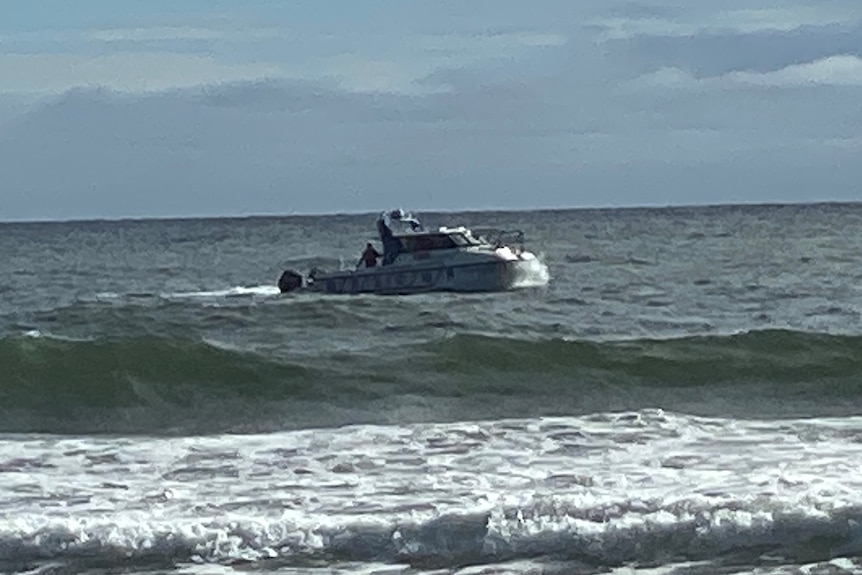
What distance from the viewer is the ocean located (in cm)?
1173

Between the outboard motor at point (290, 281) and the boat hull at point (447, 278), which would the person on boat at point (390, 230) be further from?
the outboard motor at point (290, 281)

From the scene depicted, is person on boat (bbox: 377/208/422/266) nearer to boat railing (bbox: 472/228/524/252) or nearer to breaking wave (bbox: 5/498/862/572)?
boat railing (bbox: 472/228/524/252)

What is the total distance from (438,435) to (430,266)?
27591mm

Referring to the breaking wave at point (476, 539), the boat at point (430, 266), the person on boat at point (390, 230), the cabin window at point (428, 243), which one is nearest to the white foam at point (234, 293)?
the boat at point (430, 266)

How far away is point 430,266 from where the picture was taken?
143 feet

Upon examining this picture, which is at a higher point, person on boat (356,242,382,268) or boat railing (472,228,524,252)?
boat railing (472,228,524,252)

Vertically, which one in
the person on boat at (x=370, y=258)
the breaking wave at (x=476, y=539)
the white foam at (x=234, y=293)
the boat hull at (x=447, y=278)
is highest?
the person on boat at (x=370, y=258)

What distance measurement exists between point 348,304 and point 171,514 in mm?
27495

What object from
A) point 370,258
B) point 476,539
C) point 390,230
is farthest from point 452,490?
point 370,258

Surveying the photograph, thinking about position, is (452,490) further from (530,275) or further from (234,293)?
(234,293)

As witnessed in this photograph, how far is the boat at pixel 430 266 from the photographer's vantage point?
4347 cm

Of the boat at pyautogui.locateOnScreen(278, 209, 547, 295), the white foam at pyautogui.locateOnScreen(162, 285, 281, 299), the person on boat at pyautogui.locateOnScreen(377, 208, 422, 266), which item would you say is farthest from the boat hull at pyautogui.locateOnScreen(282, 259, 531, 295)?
the white foam at pyautogui.locateOnScreen(162, 285, 281, 299)

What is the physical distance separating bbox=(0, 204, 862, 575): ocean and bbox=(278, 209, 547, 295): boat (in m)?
0.85

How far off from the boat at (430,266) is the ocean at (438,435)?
0.85m
